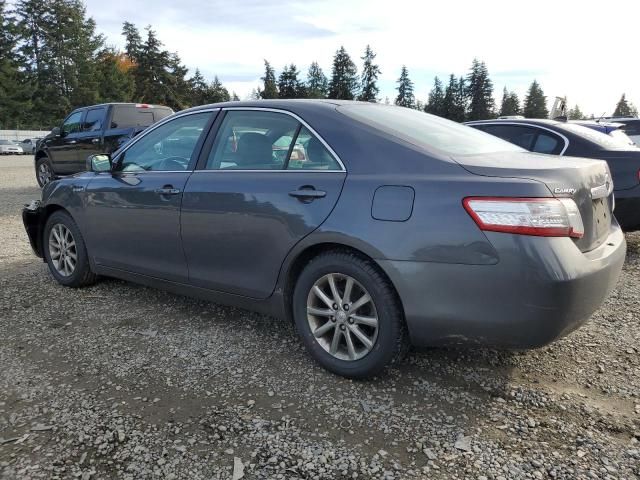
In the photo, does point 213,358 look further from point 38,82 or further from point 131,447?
point 38,82

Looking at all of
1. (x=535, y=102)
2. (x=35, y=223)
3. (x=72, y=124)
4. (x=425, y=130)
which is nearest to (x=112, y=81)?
(x=72, y=124)

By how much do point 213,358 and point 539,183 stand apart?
7.16 feet

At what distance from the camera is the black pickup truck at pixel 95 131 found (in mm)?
10258

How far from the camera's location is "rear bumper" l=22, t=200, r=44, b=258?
4805 millimetres

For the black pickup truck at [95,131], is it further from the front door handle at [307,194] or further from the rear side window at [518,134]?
the front door handle at [307,194]

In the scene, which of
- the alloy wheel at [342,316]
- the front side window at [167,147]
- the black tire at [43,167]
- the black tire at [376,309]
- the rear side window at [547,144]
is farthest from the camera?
the black tire at [43,167]

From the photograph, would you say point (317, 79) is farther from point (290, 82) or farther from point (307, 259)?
point (307, 259)

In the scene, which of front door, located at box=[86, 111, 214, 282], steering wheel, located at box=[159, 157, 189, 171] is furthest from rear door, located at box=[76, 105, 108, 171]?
steering wheel, located at box=[159, 157, 189, 171]

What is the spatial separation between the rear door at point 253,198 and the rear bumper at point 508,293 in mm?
658

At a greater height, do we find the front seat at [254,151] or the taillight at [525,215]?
the front seat at [254,151]

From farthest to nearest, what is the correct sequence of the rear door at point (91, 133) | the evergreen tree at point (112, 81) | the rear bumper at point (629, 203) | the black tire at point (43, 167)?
the evergreen tree at point (112, 81) → the black tire at point (43, 167) → the rear door at point (91, 133) → the rear bumper at point (629, 203)

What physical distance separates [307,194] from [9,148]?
39220 mm

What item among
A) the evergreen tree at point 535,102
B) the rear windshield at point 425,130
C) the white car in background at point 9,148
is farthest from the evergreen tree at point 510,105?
the rear windshield at point 425,130

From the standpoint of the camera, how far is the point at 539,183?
2377mm
